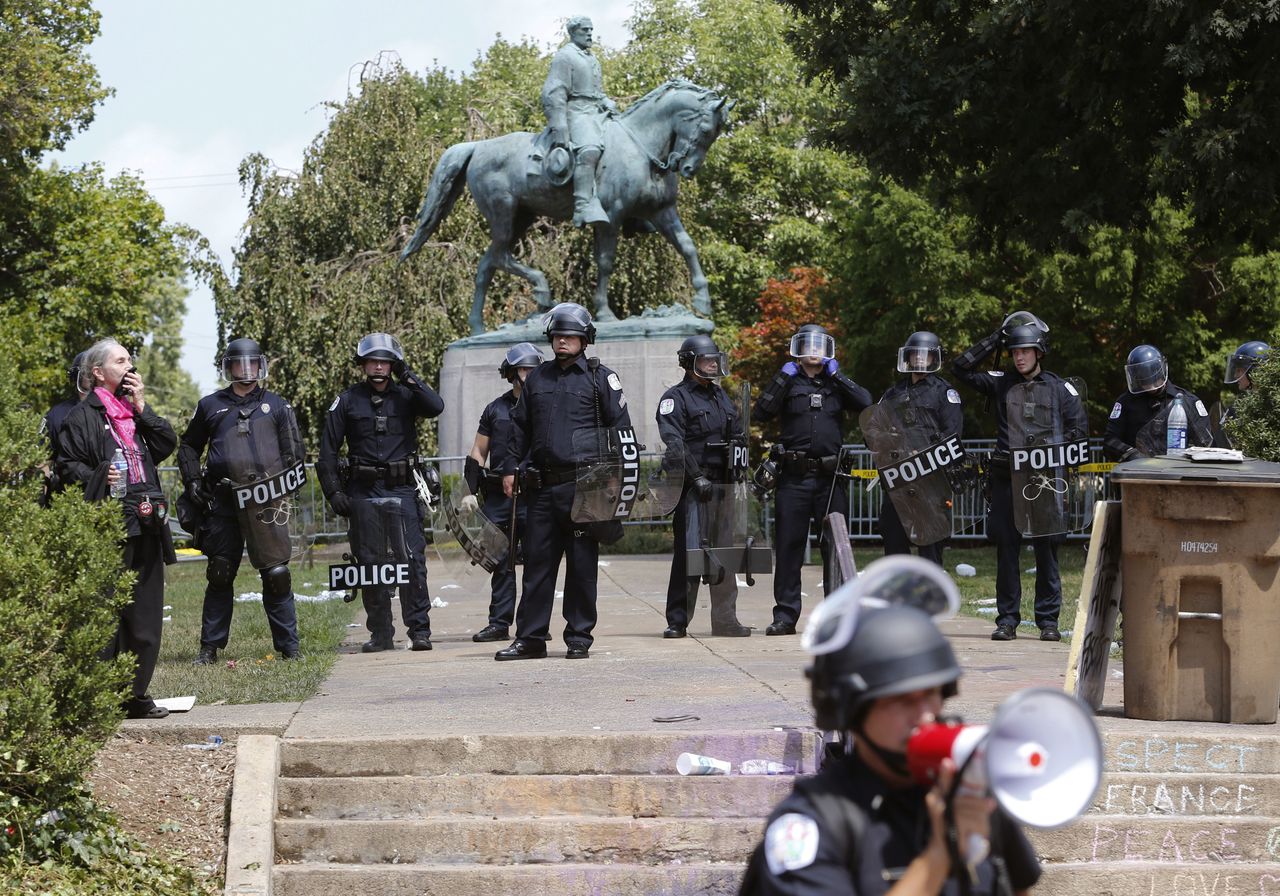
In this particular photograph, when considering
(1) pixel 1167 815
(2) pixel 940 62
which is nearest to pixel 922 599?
(1) pixel 1167 815

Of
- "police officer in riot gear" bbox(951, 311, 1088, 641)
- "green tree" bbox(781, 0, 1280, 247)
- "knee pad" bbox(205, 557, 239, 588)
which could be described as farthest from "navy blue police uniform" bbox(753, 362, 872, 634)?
"green tree" bbox(781, 0, 1280, 247)

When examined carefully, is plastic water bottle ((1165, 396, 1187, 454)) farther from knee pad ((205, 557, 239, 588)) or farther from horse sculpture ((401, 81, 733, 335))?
horse sculpture ((401, 81, 733, 335))

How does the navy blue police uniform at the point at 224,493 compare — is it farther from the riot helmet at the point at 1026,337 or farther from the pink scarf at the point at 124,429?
the riot helmet at the point at 1026,337

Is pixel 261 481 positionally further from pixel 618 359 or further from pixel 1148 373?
pixel 618 359

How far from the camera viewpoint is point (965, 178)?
711 inches

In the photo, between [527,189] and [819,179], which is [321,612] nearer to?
[527,189]

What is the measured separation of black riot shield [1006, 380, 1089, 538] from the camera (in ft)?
35.0

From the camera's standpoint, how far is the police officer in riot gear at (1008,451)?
419 inches

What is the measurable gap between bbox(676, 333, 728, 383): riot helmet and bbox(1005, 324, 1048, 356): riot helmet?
6.32 ft

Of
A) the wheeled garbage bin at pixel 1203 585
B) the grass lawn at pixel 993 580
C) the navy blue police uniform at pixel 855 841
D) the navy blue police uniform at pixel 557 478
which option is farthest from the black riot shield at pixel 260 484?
the navy blue police uniform at pixel 855 841

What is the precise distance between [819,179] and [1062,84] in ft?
85.8

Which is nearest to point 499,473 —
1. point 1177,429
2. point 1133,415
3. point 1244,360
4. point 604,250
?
point 1133,415

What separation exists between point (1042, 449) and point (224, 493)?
5.17 m

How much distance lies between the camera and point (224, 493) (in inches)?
409
